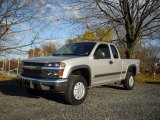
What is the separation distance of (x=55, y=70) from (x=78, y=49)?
75.2 inches

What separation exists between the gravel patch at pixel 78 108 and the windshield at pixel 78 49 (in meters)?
1.48

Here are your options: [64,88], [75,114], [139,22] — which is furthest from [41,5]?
[75,114]

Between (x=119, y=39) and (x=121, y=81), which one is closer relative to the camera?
(x=121, y=81)

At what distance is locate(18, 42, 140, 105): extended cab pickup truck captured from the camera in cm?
802

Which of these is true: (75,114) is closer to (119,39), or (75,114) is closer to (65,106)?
(65,106)

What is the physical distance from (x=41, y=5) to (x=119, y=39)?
278 inches

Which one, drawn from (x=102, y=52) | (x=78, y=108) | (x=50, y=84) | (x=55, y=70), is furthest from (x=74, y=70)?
(x=102, y=52)

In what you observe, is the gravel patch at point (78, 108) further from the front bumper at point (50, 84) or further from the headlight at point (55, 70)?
the headlight at point (55, 70)

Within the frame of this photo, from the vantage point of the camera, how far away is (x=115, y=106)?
8133mm

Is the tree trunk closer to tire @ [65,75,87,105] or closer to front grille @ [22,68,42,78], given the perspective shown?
tire @ [65,75,87,105]

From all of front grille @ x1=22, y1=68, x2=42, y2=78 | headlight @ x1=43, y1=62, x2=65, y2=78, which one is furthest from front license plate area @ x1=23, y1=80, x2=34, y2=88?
headlight @ x1=43, y1=62, x2=65, y2=78

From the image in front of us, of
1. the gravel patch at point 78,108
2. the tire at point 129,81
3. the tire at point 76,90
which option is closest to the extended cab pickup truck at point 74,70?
the tire at point 76,90

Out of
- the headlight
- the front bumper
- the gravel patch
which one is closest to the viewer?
the gravel patch

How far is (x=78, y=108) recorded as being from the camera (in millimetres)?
7840
